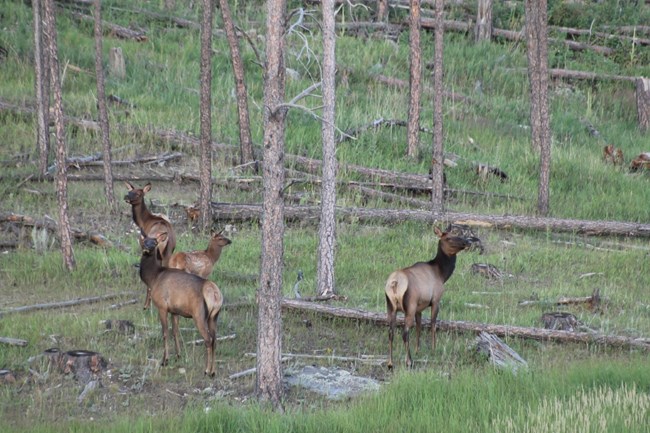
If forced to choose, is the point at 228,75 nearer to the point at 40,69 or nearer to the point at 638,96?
the point at 40,69

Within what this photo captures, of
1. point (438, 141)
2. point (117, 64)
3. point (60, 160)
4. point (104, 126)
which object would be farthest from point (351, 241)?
point (117, 64)

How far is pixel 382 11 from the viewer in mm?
34000

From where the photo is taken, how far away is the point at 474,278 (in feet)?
55.1

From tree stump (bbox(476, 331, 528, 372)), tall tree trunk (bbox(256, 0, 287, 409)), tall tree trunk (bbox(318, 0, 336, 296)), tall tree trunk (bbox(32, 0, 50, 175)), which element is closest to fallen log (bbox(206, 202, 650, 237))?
tall tree trunk (bbox(32, 0, 50, 175))

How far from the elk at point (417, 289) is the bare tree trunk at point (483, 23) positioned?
20.5 meters

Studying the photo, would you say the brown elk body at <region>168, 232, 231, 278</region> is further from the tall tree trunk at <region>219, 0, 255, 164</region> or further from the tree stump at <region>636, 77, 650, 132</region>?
the tree stump at <region>636, 77, 650, 132</region>

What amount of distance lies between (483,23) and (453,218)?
50.9 ft

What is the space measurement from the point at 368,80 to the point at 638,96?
677 cm

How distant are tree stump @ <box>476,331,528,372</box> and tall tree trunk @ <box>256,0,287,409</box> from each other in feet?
8.01

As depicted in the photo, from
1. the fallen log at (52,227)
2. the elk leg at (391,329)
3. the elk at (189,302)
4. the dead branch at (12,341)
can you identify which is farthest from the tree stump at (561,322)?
the fallen log at (52,227)

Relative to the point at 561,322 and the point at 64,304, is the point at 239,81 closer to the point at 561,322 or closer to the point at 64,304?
the point at 64,304

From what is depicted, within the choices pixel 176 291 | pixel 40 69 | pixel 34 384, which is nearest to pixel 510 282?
pixel 176 291

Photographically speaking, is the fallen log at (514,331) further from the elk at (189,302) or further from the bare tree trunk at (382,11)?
the bare tree trunk at (382,11)

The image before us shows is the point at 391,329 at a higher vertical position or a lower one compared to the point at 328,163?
lower
